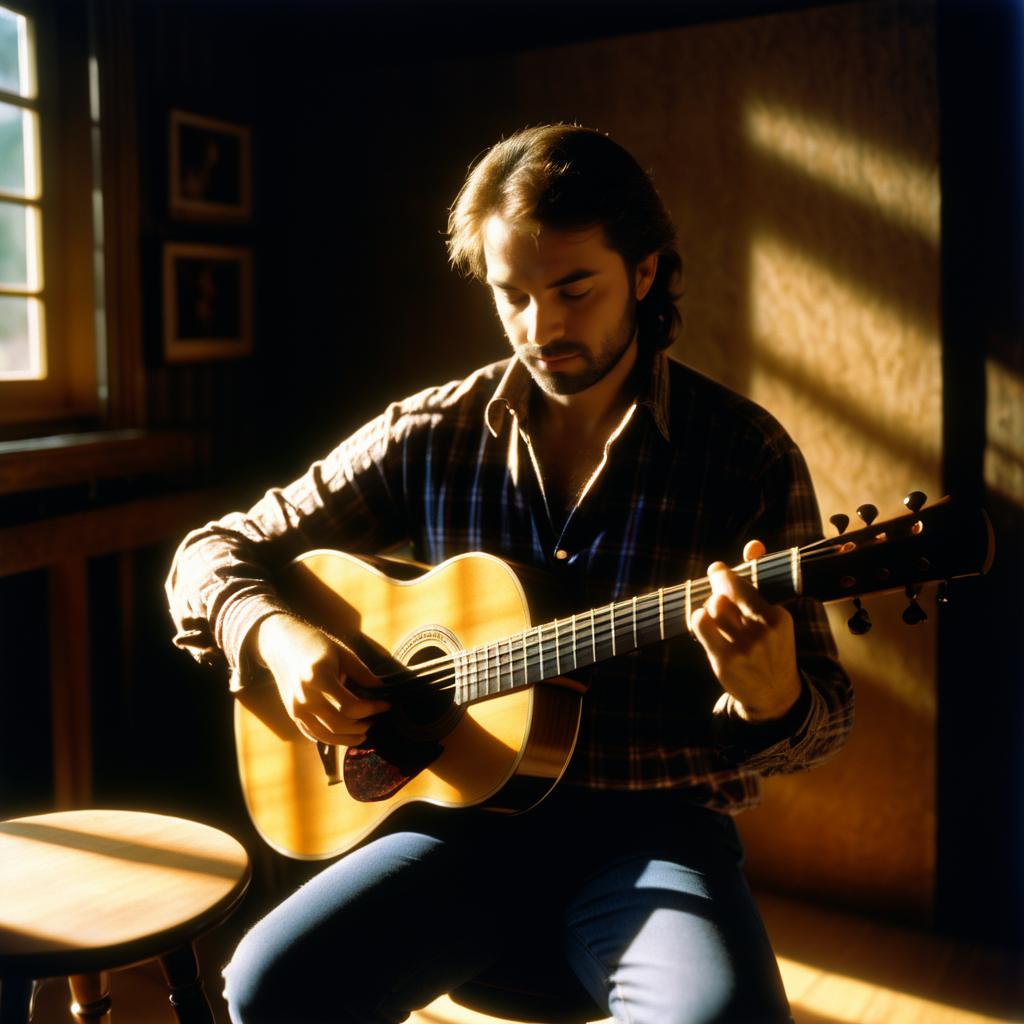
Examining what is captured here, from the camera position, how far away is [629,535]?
148 centimetres

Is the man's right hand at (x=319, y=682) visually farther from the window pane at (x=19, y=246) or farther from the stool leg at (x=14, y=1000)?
the window pane at (x=19, y=246)

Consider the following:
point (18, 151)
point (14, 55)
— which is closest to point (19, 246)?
point (18, 151)

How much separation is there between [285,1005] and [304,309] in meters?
2.06

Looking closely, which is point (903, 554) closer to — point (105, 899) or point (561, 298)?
point (561, 298)

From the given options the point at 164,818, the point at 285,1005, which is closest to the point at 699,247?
the point at 164,818

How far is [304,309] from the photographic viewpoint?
2.97 meters

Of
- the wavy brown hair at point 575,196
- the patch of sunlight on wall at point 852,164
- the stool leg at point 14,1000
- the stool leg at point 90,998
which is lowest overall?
the stool leg at point 90,998

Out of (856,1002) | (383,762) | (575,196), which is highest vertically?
(575,196)

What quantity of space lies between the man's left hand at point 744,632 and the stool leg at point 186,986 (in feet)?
2.35

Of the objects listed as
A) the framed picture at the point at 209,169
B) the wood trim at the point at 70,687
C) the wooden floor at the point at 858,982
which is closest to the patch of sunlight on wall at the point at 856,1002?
the wooden floor at the point at 858,982

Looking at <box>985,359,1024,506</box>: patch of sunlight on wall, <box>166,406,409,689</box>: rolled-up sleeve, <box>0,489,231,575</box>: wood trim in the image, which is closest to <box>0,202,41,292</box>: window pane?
<box>0,489,231,575</box>: wood trim

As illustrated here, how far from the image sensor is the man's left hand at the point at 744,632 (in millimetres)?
1146

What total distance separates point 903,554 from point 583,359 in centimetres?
52

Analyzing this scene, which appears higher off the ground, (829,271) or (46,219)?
→ (46,219)
